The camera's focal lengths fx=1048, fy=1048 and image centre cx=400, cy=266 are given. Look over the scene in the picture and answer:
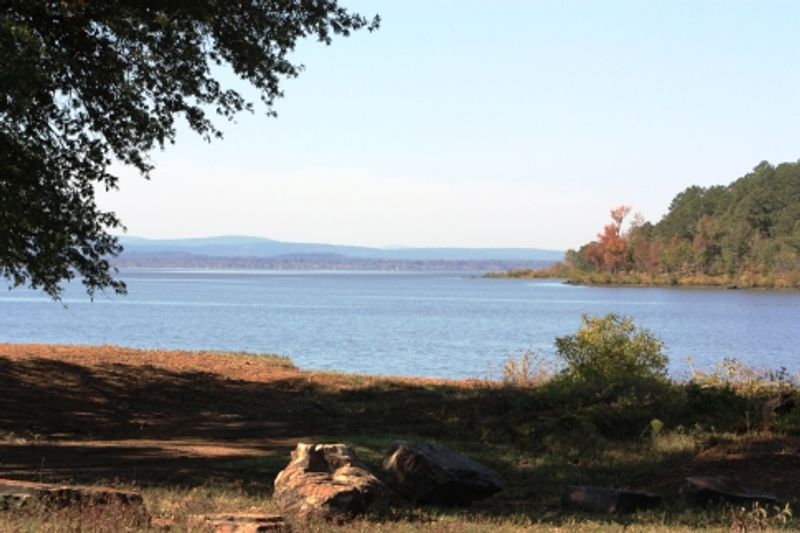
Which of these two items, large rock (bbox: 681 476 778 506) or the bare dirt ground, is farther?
the bare dirt ground

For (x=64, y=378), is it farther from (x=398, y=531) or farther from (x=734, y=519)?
(x=734, y=519)

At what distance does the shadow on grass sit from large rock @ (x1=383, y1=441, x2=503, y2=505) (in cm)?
28

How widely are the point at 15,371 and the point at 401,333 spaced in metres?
50.2

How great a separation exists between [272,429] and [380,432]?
82.4 inches

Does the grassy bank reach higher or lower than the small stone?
lower

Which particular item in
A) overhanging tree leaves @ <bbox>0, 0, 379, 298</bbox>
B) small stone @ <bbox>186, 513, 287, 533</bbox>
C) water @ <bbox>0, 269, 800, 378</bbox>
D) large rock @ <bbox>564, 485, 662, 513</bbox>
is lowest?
water @ <bbox>0, 269, 800, 378</bbox>

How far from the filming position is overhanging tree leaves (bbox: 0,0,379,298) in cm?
1906

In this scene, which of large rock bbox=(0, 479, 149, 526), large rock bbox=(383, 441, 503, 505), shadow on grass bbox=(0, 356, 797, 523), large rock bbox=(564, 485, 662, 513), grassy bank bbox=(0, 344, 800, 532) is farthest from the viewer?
shadow on grass bbox=(0, 356, 797, 523)

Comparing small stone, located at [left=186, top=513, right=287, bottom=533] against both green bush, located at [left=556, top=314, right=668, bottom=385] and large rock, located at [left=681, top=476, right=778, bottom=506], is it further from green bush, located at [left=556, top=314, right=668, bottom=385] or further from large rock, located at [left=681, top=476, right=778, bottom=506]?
green bush, located at [left=556, top=314, right=668, bottom=385]

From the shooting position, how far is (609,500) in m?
12.6

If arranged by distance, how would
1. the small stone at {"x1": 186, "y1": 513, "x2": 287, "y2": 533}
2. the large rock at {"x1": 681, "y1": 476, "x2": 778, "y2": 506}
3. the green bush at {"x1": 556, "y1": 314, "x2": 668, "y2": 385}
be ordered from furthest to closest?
1. the green bush at {"x1": 556, "y1": 314, "x2": 668, "y2": 385}
2. the large rock at {"x1": 681, "y1": 476, "x2": 778, "y2": 506}
3. the small stone at {"x1": 186, "y1": 513, "x2": 287, "y2": 533}

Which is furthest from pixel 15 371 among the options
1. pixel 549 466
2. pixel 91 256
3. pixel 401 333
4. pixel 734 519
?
pixel 401 333

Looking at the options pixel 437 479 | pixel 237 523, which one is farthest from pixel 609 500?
pixel 237 523

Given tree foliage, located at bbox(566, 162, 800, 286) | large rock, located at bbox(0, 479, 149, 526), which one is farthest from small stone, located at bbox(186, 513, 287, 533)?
tree foliage, located at bbox(566, 162, 800, 286)
